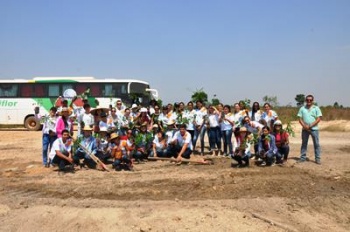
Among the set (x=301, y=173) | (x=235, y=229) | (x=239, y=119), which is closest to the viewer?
(x=235, y=229)

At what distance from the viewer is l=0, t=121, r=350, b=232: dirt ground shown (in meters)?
6.04

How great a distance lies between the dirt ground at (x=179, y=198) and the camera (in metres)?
6.04

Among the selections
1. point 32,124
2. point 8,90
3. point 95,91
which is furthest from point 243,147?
point 8,90

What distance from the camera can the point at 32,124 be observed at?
2347 centimetres

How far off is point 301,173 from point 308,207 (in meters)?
2.30

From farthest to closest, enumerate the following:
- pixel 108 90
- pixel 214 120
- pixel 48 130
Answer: pixel 108 90 → pixel 214 120 → pixel 48 130

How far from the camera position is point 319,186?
806cm

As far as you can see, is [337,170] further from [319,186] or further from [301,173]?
[319,186]

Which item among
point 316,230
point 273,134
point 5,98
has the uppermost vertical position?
point 5,98

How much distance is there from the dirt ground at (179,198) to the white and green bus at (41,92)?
517 inches

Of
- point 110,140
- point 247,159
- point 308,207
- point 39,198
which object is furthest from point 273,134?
point 39,198

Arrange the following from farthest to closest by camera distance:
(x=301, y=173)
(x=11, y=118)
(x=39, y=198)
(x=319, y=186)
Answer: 1. (x=11, y=118)
2. (x=301, y=173)
3. (x=319, y=186)
4. (x=39, y=198)

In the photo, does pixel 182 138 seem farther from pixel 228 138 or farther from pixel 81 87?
pixel 81 87

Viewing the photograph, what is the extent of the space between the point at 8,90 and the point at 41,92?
1984mm
